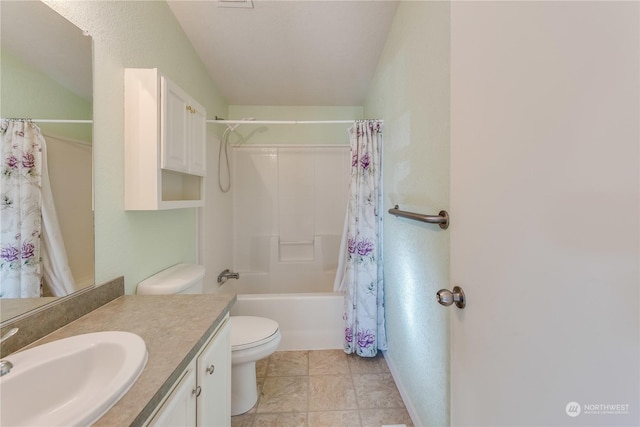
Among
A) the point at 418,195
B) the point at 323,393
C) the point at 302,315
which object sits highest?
the point at 418,195

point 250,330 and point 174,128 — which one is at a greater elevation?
point 174,128

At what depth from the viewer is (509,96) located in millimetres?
490

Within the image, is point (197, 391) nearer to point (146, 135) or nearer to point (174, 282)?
point (174, 282)

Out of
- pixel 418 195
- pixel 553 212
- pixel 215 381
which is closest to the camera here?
pixel 553 212

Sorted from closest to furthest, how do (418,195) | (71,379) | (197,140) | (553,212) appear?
1. (553,212)
2. (71,379)
3. (418,195)
4. (197,140)

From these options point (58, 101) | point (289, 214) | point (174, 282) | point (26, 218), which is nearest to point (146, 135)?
point (58, 101)

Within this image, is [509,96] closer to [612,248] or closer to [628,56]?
[628,56]

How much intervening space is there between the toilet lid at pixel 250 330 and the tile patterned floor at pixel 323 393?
0.43 metres

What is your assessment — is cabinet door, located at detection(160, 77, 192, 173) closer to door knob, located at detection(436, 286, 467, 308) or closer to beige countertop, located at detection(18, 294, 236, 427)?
beige countertop, located at detection(18, 294, 236, 427)

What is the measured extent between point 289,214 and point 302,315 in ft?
4.19

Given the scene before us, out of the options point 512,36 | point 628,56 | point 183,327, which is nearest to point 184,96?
point 183,327

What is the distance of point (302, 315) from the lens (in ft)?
6.81

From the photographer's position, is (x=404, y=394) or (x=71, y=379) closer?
(x=71, y=379)

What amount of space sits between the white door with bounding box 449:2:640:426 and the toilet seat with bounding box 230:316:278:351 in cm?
115
